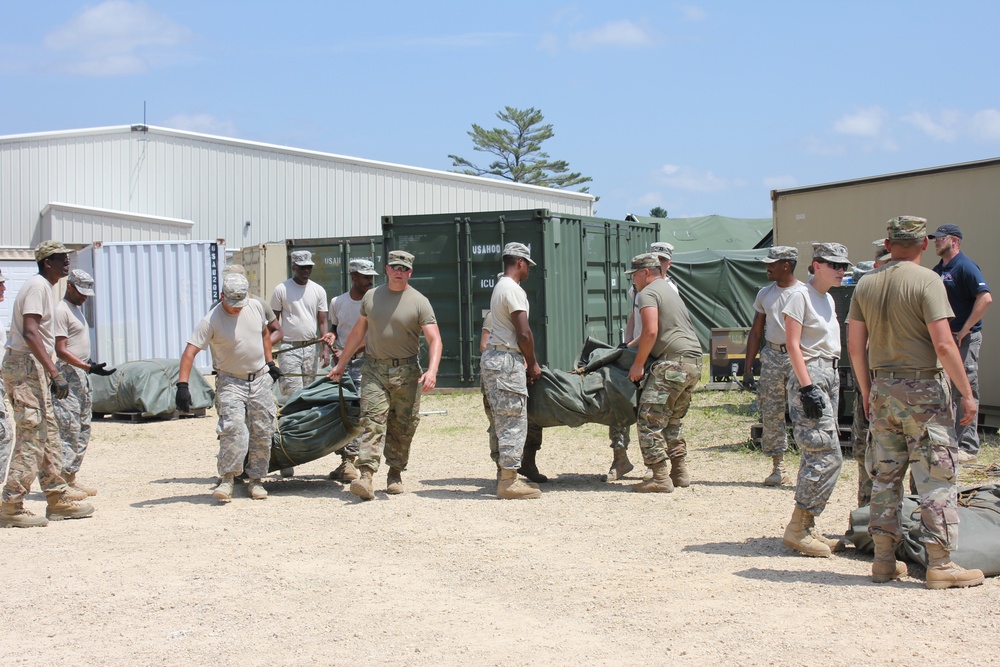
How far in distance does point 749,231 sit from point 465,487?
85.8 feet

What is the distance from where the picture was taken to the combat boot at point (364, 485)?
25.7 ft

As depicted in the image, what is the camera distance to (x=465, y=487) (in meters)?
8.65

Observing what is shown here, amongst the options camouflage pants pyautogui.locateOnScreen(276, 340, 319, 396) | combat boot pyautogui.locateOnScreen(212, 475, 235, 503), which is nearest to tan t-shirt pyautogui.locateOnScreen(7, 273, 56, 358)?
combat boot pyautogui.locateOnScreen(212, 475, 235, 503)

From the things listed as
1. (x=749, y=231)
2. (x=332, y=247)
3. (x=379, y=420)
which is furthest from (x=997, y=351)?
(x=749, y=231)

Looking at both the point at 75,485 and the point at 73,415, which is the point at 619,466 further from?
the point at 75,485

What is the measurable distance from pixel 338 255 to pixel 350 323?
9253 millimetres

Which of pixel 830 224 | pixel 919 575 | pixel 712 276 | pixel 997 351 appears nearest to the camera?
pixel 919 575

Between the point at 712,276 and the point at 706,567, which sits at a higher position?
the point at 712,276

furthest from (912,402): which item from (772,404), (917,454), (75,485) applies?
(75,485)

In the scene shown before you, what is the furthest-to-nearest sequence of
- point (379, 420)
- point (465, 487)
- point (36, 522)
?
point (465, 487) → point (379, 420) → point (36, 522)

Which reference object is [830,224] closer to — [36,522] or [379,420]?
[379,420]

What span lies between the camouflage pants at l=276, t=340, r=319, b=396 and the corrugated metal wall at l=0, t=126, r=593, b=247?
19.9 m

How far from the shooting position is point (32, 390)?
7.23 m

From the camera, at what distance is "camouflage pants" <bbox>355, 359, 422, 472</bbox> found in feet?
25.8
